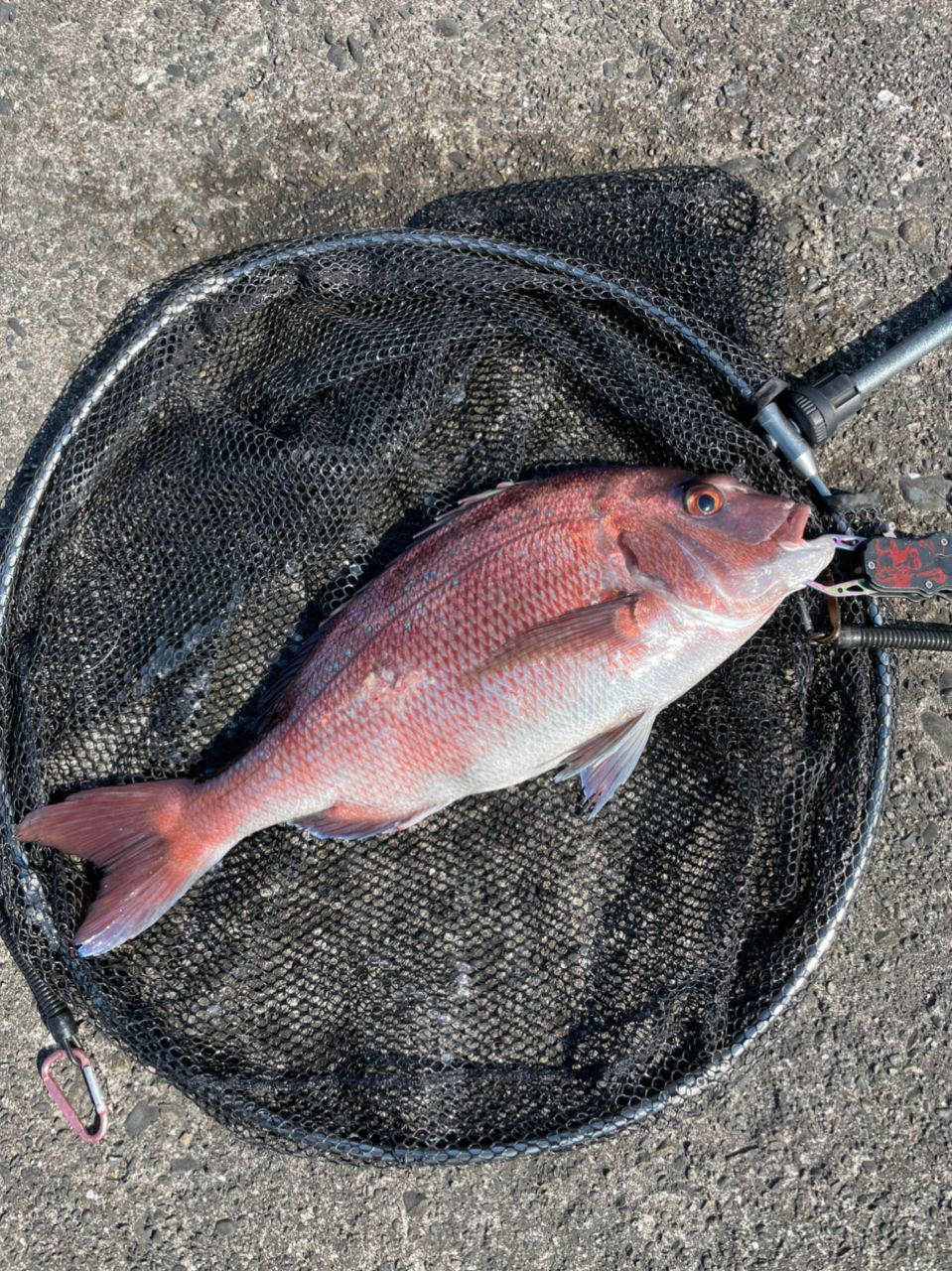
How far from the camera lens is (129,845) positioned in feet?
8.04

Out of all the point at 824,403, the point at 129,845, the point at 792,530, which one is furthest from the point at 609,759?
the point at 129,845

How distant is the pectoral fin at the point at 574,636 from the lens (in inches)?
90.1

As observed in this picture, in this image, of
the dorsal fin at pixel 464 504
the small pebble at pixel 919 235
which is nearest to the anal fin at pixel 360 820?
the dorsal fin at pixel 464 504

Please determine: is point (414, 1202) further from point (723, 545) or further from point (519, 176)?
point (519, 176)

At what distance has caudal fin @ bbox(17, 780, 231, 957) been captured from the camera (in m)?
2.41

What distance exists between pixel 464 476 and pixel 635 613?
2.14ft

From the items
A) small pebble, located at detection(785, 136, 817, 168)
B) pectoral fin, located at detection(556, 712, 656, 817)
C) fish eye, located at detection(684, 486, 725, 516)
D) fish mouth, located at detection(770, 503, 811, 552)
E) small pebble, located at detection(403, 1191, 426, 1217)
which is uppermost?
small pebble, located at detection(785, 136, 817, 168)

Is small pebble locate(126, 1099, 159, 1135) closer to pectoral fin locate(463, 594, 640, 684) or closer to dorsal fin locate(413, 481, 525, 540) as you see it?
pectoral fin locate(463, 594, 640, 684)

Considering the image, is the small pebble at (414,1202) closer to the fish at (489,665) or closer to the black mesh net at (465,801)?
the black mesh net at (465,801)

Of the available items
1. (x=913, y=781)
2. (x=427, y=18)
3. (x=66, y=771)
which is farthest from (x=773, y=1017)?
(x=427, y=18)

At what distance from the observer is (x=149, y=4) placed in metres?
2.98

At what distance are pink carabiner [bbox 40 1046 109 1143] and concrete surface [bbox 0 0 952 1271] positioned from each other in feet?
0.28

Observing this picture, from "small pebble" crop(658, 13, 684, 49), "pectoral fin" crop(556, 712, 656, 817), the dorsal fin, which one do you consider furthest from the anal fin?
"small pebble" crop(658, 13, 684, 49)

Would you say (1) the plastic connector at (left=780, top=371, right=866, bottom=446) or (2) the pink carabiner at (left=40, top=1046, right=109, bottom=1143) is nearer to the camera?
→ (1) the plastic connector at (left=780, top=371, right=866, bottom=446)
